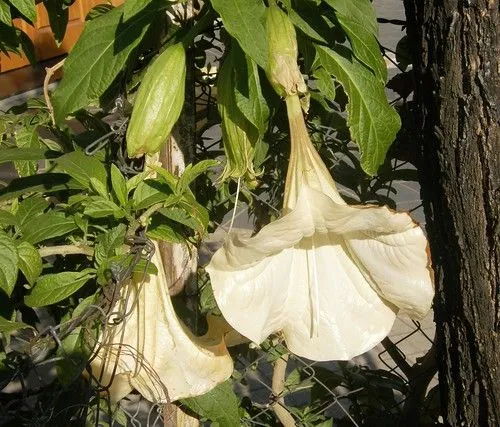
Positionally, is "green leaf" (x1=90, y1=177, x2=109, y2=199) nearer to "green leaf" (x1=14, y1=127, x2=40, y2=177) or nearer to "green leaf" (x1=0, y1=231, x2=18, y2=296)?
"green leaf" (x1=0, y1=231, x2=18, y2=296)

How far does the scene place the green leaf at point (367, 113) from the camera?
1150 mm

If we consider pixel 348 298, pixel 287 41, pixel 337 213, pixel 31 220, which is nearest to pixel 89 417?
pixel 31 220

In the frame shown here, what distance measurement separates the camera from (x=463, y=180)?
4.09 feet

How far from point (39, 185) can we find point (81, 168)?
93 millimetres

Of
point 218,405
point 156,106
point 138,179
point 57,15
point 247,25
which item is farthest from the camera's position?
point 57,15

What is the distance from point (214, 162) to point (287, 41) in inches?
8.0

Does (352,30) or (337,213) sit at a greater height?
(352,30)

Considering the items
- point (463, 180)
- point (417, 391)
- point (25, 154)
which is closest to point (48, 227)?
point (25, 154)

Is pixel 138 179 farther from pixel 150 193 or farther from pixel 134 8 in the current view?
pixel 134 8

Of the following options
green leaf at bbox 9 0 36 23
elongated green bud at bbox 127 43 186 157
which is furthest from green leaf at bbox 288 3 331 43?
green leaf at bbox 9 0 36 23

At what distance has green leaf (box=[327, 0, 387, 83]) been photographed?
1088 mm

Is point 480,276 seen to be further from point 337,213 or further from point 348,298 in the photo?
point 337,213

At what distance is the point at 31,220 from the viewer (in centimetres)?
122

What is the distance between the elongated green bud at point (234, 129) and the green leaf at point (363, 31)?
0.50 feet
